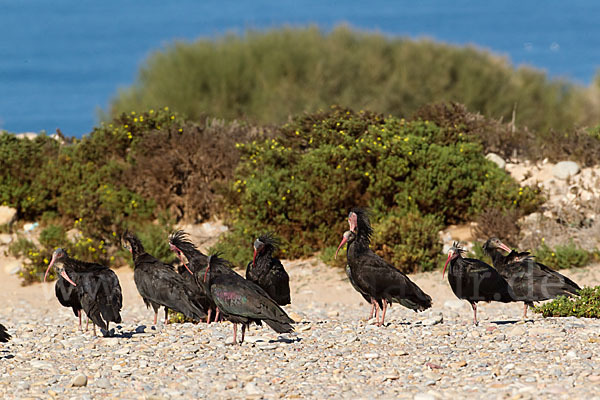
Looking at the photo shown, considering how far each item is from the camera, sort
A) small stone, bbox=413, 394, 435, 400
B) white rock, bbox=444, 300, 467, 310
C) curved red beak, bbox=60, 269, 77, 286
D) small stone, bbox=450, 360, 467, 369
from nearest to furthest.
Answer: small stone, bbox=413, 394, 435, 400, small stone, bbox=450, 360, 467, 369, curved red beak, bbox=60, 269, 77, 286, white rock, bbox=444, 300, 467, 310

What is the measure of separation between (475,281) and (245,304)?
2946 millimetres

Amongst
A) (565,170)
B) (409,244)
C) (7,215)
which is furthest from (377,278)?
(7,215)

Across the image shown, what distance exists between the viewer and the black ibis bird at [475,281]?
34.0ft

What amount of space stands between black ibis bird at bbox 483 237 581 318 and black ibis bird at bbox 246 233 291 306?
9.55ft

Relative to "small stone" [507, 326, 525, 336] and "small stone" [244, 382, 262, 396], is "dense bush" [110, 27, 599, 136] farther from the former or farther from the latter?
"small stone" [244, 382, 262, 396]

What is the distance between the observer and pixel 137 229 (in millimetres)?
18922

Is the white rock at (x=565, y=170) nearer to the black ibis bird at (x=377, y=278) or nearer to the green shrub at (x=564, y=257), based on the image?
the green shrub at (x=564, y=257)

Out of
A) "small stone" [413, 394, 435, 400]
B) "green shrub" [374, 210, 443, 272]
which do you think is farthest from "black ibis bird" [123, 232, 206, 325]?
"green shrub" [374, 210, 443, 272]

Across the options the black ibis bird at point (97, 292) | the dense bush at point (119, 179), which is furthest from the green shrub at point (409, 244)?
the black ibis bird at point (97, 292)

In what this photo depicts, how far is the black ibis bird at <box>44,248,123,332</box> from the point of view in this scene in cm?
1004

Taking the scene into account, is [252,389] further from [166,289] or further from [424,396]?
[166,289]

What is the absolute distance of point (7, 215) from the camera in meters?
20.4

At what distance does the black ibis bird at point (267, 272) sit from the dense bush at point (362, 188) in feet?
20.0

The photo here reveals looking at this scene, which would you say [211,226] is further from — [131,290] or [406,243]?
[406,243]
